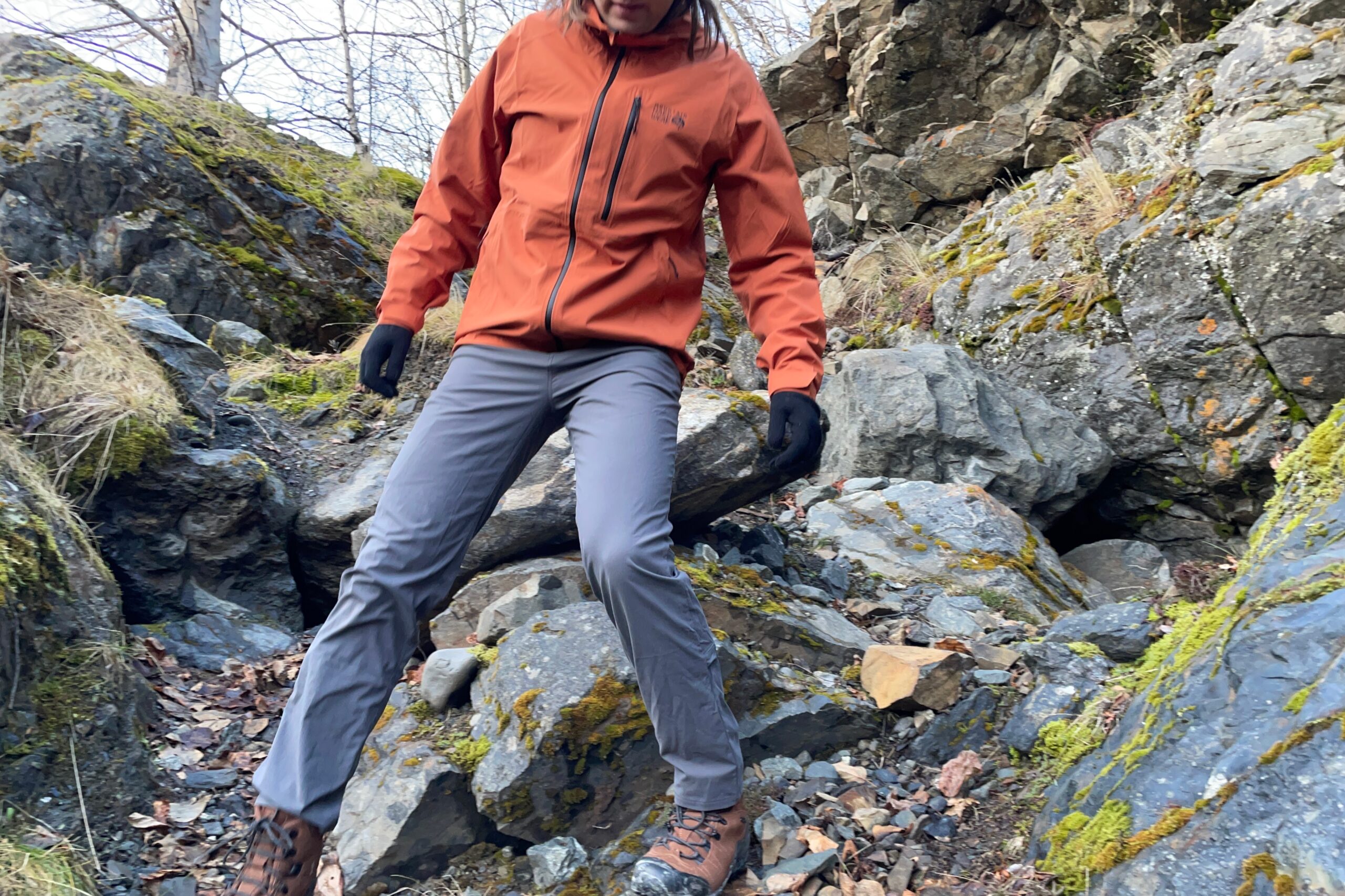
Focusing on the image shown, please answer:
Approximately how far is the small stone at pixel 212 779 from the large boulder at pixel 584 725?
0.95 meters

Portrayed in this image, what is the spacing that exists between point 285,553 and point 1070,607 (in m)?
4.29

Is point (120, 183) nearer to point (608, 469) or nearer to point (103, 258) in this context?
point (103, 258)

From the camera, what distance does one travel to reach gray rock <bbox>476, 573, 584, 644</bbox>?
344cm

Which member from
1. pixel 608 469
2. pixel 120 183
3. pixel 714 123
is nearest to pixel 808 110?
pixel 120 183

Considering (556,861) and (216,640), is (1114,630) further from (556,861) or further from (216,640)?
(216,640)

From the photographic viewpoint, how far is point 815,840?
8.79 feet

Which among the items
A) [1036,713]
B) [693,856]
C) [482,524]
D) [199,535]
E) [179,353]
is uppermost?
[179,353]

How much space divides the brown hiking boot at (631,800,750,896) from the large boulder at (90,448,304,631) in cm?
291

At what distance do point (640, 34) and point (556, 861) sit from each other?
245 cm

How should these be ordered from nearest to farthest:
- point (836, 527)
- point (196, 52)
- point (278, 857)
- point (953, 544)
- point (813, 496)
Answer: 1. point (278, 857)
2. point (953, 544)
3. point (836, 527)
4. point (813, 496)
5. point (196, 52)

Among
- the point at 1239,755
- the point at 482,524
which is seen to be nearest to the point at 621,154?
the point at 482,524

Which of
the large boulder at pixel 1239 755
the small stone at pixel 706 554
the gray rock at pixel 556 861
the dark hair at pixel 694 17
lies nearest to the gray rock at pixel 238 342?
the small stone at pixel 706 554

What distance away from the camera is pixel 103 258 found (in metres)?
6.30

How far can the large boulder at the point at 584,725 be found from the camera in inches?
109
